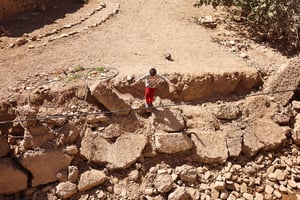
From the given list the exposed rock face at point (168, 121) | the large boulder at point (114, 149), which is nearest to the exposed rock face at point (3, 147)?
the large boulder at point (114, 149)

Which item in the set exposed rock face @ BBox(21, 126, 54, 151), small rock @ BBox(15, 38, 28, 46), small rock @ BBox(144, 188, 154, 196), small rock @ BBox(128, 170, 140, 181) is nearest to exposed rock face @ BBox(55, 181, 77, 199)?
exposed rock face @ BBox(21, 126, 54, 151)

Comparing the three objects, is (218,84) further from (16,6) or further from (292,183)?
(16,6)

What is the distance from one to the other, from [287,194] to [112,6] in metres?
5.08

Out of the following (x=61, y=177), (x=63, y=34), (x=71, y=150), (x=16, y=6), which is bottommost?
(x=61, y=177)

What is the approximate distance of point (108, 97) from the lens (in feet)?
18.9

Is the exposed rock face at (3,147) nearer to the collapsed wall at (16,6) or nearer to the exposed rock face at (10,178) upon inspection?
the exposed rock face at (10,178)

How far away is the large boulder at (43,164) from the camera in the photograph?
5414mm

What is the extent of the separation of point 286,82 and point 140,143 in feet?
9.07

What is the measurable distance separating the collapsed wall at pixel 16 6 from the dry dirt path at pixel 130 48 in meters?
0.27

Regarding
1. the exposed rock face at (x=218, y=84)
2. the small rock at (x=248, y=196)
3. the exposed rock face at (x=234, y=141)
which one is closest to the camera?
the small rock at (x=248, y=196)

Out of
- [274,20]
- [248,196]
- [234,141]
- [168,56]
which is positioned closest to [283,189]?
[248,196]

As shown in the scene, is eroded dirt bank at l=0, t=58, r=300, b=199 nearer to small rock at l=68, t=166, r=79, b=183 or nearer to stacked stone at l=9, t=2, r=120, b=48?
small rock at l=68, t=166, r=79, b=183

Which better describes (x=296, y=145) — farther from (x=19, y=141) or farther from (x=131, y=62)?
(x=19, y=141)

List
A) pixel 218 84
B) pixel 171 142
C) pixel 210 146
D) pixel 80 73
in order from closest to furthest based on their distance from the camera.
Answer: pixel 171 142, pixel 210 146, pixel 80 73, pixel 218 84
